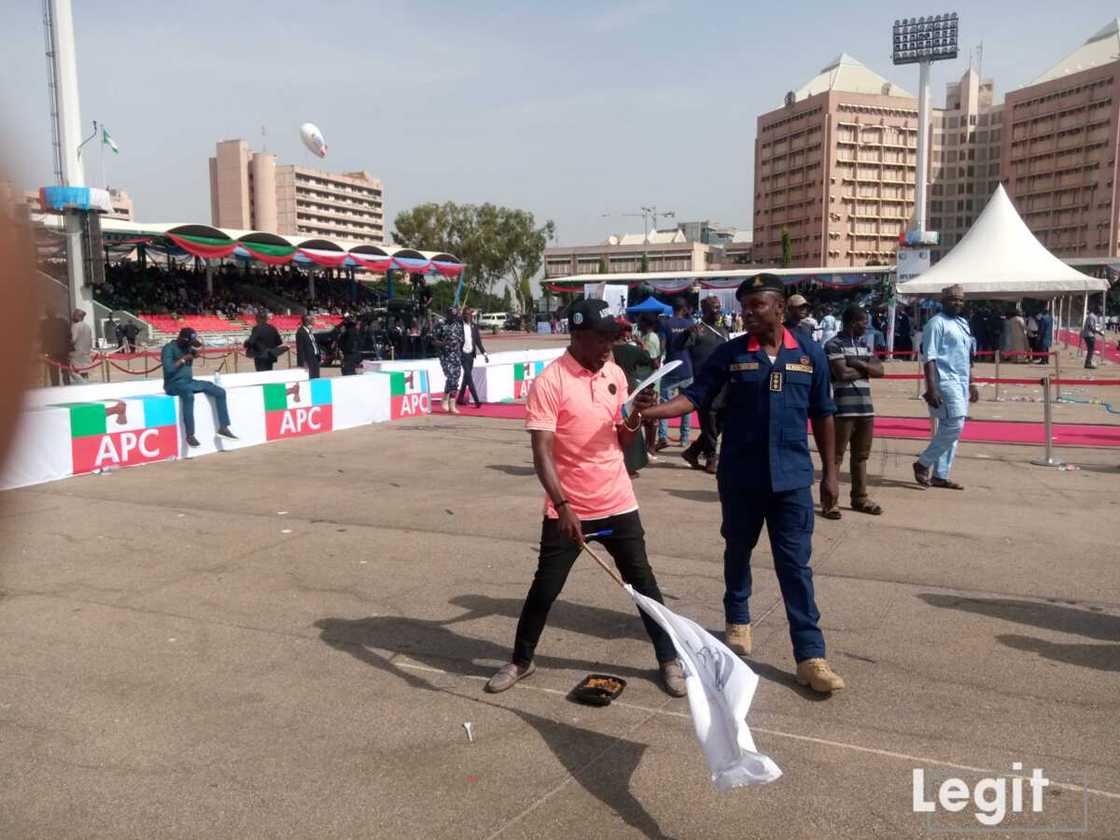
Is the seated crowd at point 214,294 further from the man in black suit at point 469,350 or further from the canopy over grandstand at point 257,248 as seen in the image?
the man in black suit at point 469,350

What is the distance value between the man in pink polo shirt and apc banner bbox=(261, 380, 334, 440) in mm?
8640

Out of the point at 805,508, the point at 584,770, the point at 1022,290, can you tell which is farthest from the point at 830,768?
the point at 1022,290

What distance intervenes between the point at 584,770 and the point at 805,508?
5.17 feet

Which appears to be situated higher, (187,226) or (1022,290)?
(187,226)

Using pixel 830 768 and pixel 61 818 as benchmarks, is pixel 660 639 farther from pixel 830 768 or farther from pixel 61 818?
pixel 61 818

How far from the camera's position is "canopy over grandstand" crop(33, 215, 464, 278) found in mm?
34406

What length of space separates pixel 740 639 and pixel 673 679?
1.74 feet

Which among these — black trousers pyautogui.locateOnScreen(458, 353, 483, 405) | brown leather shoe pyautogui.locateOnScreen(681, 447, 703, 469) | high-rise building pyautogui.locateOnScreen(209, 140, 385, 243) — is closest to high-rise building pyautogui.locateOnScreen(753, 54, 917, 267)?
high-rise building pyautogui.locateOnScreen(209, 140, 385, 243)

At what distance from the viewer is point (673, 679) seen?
13.5ft

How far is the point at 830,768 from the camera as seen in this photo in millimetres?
3383

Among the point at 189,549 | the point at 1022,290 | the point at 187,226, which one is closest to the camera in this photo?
the point at 189,549

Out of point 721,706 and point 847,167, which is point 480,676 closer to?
point 721,706

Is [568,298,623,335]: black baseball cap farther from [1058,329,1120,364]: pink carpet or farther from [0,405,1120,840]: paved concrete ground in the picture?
[1058,329,1120,364]: pink carpet

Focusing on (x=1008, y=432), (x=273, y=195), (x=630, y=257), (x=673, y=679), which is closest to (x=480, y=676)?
(x=673, y=679)
